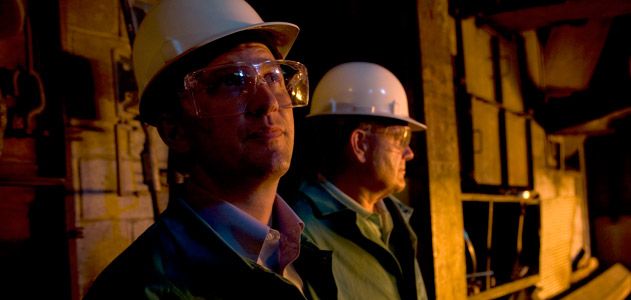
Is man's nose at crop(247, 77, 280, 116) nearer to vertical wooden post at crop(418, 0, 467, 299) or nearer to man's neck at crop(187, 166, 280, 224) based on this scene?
man's neck at crop(187, 166, 280, 224)

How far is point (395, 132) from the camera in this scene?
3.21 meters

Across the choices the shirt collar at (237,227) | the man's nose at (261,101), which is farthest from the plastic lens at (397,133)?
the shirt collar at (237,227)

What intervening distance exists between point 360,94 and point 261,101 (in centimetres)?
169

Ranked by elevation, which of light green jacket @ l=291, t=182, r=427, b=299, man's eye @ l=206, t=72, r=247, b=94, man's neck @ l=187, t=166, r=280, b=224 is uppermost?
man's eye @ l=206, t=72, r=247, b=94

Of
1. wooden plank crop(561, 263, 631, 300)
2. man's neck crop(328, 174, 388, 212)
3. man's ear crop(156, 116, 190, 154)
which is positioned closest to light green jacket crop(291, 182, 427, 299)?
man's neck crop(328, 174, 388, 212)

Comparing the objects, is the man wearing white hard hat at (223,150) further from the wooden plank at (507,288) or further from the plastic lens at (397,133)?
the wooden plank at (507,288)

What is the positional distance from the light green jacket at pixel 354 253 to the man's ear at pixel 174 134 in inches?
35.5

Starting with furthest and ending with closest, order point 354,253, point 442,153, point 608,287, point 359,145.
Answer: point 608,287 → point 442,153 → point 359,145 → point 354,253

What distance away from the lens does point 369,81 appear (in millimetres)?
3289

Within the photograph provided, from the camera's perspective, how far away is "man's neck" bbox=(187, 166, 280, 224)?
5.29 ft

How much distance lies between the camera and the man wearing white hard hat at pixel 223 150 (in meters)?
1.42

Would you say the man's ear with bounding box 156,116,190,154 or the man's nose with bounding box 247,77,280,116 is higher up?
the man's nose with bounding box 247,77,280,116

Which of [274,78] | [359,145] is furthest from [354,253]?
[274,78]

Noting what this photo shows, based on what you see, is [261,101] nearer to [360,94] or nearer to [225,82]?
[225,82]
